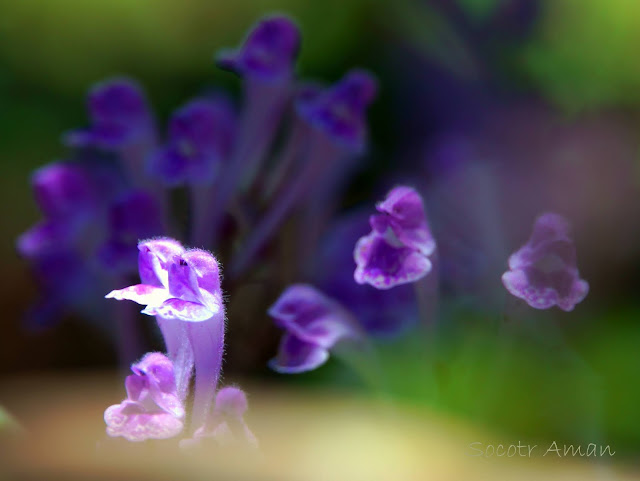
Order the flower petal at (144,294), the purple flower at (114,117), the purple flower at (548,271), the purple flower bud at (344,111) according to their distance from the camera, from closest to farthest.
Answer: the flower petal at (144,294), the purple flower at (548,271), the purple flower bud at (344,111), the purple flower at (114,117)

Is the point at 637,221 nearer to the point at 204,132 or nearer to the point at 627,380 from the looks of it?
A: the point at 627,380

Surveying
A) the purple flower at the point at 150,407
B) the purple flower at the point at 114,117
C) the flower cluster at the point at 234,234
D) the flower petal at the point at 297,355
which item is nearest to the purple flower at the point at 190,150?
the flower cluster at the point at 234,234

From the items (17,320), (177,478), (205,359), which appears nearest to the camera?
(177,478)

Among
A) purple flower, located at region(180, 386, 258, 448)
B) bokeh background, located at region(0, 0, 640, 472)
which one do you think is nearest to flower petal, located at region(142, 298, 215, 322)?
purple flower, located at region(180, 386, 258, 448)

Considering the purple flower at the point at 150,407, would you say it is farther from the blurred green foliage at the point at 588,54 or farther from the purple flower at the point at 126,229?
the blurred green foliage at the point at 588,54

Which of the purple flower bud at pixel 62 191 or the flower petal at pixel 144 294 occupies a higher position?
the purple flower bud at pixel 62 191

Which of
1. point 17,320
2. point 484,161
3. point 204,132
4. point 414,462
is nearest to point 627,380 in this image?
point 414,462
